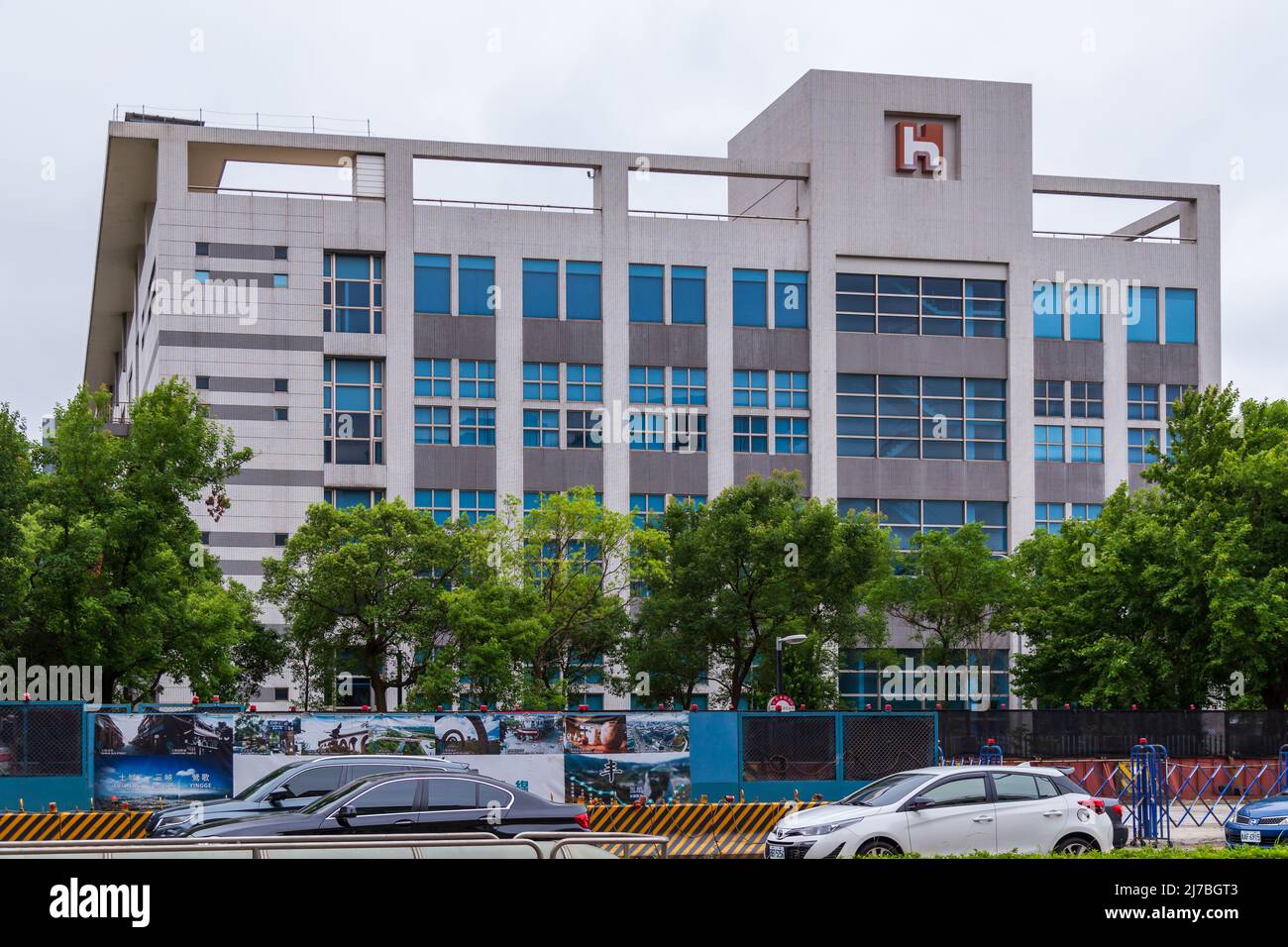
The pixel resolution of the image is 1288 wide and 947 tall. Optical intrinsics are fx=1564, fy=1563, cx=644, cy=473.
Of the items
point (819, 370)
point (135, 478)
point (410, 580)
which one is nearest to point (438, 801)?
point (135, 478)

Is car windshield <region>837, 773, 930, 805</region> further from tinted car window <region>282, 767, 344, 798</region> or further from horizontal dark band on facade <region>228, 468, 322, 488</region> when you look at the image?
horizontal dark band on facade <region>228, 468, 322, 488</region>

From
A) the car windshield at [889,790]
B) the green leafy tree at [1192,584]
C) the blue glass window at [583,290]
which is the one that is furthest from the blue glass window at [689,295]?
the car windshield at [889,790]

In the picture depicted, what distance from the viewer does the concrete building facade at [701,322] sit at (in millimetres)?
63469

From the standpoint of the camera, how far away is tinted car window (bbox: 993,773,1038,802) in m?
20.2

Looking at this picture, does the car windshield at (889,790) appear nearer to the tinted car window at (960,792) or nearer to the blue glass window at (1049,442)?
the tinted car window at (960,792)

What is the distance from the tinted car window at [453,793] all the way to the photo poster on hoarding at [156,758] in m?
9.61

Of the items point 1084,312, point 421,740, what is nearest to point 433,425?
point 1084,312

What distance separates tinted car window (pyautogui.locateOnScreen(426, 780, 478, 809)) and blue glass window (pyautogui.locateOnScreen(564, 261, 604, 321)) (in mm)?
47754

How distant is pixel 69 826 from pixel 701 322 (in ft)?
156

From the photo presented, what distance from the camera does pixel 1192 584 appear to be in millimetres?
44875

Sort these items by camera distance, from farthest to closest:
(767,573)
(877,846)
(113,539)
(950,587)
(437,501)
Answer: (437,501), (950,587), (767,573), (113,539), (877,846)

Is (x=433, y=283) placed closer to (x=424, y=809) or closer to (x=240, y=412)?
(x=240, y=412)

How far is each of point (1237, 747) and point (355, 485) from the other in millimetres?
37845

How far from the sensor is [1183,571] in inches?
1781
